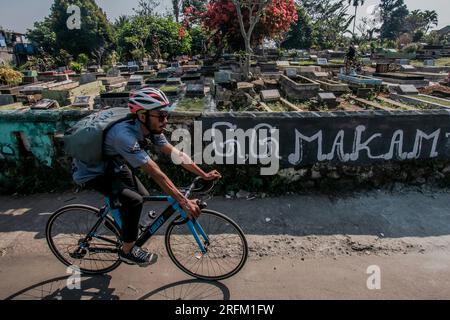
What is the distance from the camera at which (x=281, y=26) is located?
16141mm

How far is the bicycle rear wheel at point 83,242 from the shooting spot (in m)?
3.16

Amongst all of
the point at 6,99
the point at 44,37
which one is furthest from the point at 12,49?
the point at 6,99

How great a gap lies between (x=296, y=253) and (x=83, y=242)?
2.33m

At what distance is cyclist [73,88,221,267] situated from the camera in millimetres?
2465

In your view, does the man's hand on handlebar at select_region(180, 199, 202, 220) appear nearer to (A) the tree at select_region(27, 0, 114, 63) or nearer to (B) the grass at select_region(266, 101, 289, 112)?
(B) the grass at select_region(266, 101, 289, 112)

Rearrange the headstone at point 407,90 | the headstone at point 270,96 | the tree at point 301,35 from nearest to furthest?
the headstone at point 270,96, the headstone at point 407,90, the tree at point 301,35

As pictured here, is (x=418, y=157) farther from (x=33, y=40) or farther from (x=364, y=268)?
(x=33, y=40)

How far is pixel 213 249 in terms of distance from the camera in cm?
350

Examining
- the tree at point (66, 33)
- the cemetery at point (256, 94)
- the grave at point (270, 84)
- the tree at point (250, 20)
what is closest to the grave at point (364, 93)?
the cemetery at point (256, 94)

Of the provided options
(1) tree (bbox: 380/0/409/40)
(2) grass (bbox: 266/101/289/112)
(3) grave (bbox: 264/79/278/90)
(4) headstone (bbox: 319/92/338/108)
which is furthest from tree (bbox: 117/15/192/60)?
(1) tree (bbox: 380/0/409/40)

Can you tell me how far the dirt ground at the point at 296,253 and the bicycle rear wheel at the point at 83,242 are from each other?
0.12 m

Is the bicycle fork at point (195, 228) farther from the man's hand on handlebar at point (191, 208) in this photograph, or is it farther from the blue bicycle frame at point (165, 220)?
the man's hand on handlebar at point (191, 208)

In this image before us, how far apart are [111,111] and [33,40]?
162 ft
